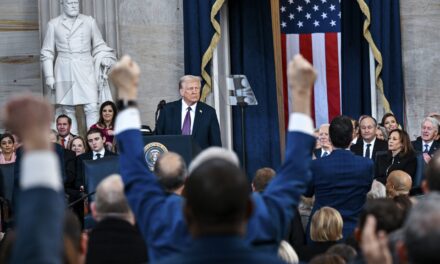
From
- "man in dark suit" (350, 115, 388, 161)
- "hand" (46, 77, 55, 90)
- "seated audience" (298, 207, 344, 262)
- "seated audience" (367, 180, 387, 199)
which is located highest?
"hand" (46, 77, 55, 90)

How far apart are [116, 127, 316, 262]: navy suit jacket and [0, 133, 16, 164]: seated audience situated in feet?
28.3

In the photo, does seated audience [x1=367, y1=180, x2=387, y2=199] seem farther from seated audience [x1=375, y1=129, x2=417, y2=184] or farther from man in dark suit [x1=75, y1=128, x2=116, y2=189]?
man in dark suit [x1=75, y1=128, x2=116, y2=189]

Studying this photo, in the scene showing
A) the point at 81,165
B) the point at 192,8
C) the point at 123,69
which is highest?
the point at 192,8

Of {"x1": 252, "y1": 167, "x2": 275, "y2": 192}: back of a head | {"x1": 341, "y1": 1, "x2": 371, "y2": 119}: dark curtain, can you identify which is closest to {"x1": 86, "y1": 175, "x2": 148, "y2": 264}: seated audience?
{"x1": 252, "y1": 167, "x2": 275, "y2": 192}: back of a head

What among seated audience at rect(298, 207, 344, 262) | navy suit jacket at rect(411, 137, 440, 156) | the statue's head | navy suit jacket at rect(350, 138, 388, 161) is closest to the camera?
seated audience at rect(298, 207, 344, 262)

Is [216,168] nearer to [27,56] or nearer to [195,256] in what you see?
[195,256]

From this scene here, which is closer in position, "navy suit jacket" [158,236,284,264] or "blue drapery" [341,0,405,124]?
"navy suit jacket" [158,236,284,264]

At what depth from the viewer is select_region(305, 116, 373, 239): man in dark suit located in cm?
697

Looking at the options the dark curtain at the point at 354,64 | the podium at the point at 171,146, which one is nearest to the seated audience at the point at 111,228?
the podium at the point at 171,146

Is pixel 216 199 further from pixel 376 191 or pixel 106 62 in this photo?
pixel 106 62

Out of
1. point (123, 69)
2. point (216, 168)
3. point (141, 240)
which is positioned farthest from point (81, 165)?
point (216, 168)

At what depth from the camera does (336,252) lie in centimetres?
439

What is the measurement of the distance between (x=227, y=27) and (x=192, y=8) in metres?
0.81

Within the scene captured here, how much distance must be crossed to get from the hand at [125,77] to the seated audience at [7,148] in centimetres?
874
